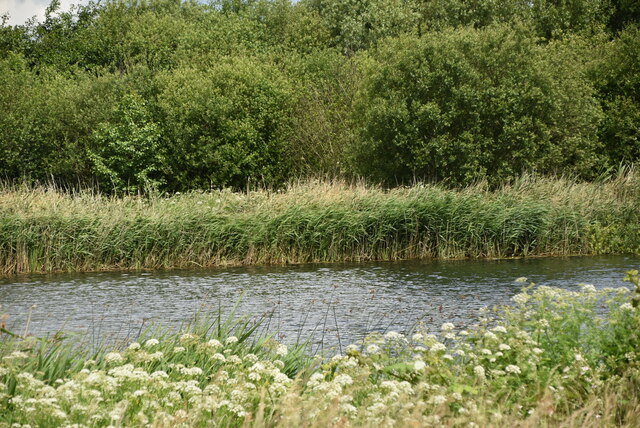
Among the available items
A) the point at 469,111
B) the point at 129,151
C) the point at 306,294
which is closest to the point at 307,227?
the point at 306,294

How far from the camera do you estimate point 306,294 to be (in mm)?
18938

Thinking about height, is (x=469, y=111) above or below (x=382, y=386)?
above

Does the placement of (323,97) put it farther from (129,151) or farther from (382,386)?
(382,386)

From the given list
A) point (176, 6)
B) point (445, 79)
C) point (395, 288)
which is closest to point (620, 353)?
point (395, 288)

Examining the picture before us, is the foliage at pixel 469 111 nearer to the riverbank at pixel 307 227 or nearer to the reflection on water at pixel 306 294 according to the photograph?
the riverbank at pixel 307 227

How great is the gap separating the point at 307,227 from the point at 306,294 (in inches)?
259

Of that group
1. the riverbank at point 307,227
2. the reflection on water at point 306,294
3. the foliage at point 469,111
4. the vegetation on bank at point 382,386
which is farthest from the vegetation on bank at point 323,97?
the vegetation on bank at point 382,386

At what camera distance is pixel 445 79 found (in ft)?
104

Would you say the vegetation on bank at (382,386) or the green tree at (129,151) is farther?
the green tree at (129,151)

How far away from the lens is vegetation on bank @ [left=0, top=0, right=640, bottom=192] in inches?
1277

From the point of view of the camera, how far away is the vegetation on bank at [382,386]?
589cm

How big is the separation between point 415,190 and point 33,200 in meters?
10.8

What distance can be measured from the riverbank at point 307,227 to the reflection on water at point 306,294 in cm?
101

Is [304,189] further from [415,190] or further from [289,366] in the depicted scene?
[289,366]
